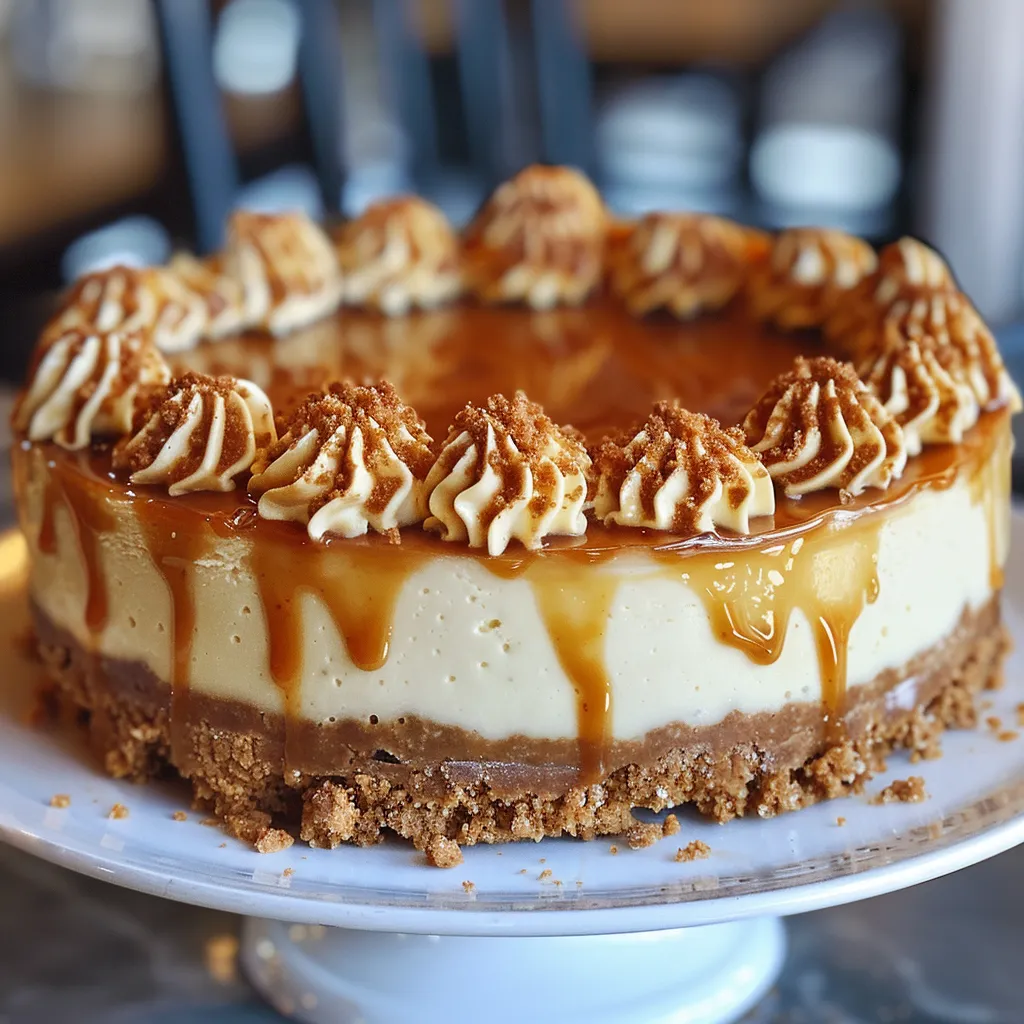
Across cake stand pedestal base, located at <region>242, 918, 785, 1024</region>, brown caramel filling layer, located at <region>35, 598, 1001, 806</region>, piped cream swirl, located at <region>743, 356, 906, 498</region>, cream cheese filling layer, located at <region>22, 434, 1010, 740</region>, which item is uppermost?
piped cream swirl, located at <region>743, 356, 906, 498</region>

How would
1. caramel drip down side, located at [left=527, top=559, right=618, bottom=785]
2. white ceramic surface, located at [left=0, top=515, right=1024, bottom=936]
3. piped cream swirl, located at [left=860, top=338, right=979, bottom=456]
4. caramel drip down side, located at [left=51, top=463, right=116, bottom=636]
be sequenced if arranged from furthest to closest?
piped cream swirl, located at [left=860, top=338, right=979, bottom=456] → caramel drip down side, located at [left=51, top=463, right=116, bottom=636] → caramel drip down side, located at [left=527, top=559, right=618, bottom=785] → white ceramic surface, located at [left=0, top=515, right=1024, bottom=936]

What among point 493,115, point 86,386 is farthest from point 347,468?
point 493,115

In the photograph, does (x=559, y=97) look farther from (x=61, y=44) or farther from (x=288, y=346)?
(x=288, y=346)

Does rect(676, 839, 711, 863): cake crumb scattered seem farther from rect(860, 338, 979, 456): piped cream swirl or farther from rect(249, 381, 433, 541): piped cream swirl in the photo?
rect(860, 338, 979, 456): piped cream swirl

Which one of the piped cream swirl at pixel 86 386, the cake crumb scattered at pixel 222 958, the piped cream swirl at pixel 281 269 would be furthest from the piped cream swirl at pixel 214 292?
the cake crumb scattered at pixel 222 958

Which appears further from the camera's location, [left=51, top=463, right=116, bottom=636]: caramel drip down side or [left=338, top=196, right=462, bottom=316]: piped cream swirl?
[left=338, top=196, right=462, bottom=316]: piped cream swirl

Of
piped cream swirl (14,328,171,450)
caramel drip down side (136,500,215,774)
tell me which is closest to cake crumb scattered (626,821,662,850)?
caramel drip down side (136,500,215,774)
